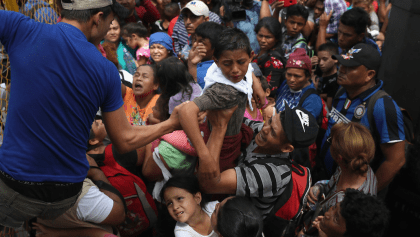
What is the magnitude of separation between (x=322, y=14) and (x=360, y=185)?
3.68 meters

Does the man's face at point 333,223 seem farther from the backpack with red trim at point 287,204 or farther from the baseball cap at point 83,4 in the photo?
the baseball cap at point 83,4

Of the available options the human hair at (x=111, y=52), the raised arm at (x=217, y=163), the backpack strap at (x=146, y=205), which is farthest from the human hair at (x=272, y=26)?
the backpack strap at (x=146, y=205)

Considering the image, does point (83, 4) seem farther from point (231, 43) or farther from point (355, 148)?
point (355, 148)

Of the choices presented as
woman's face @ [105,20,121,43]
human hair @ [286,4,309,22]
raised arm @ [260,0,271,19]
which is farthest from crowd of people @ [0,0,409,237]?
raised arm @ [260,0,271,19]

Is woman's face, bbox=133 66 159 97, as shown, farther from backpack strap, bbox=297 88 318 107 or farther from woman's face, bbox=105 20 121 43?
backpack strap, bbox=297 88 318 107

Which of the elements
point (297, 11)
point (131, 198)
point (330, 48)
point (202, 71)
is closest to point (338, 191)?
point (131, 198)

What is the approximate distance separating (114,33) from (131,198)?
2979mm

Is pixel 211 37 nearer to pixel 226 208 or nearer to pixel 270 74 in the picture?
pixel 270 74

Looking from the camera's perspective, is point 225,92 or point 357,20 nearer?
point 225,92

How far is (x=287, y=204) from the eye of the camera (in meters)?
2.14

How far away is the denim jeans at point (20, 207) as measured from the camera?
1668 millimetres

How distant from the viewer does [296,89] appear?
3.62m

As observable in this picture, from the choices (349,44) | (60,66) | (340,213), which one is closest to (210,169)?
(340,213)

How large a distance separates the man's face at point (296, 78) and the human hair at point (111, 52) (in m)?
2.41
